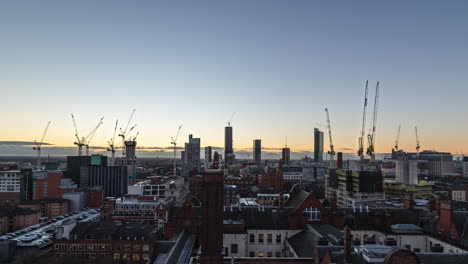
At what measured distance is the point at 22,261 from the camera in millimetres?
81250

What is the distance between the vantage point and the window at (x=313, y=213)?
220 feet

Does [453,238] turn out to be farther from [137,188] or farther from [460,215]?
[137,188]

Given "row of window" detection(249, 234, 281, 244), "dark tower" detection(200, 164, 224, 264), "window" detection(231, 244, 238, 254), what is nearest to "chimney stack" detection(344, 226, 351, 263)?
"dark tower" detection(200, 164, 224, 264)

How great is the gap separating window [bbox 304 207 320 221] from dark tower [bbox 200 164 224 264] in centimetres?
3077

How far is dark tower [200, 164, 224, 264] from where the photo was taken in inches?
1539

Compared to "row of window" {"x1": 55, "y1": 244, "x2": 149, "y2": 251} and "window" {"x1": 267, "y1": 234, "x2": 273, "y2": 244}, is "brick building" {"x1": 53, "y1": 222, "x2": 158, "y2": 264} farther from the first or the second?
"window" {"x1": 267, "y1": 234, "x2": 273, "y2": 244}

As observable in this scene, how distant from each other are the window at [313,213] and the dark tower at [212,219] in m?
30.8

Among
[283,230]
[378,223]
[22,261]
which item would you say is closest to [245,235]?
[283,230]

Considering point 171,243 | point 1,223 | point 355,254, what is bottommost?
point 1,223

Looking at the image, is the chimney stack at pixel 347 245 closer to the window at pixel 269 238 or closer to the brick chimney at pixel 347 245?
the brick chimney at pixel 347 245

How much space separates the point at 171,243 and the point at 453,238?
145 ft

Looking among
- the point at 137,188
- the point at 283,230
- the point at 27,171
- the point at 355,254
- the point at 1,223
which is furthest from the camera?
the point at 27,171

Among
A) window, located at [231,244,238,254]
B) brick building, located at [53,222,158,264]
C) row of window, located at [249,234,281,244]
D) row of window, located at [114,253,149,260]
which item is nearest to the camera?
window, located at [231,244,238,254]

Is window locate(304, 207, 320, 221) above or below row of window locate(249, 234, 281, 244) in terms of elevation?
above
